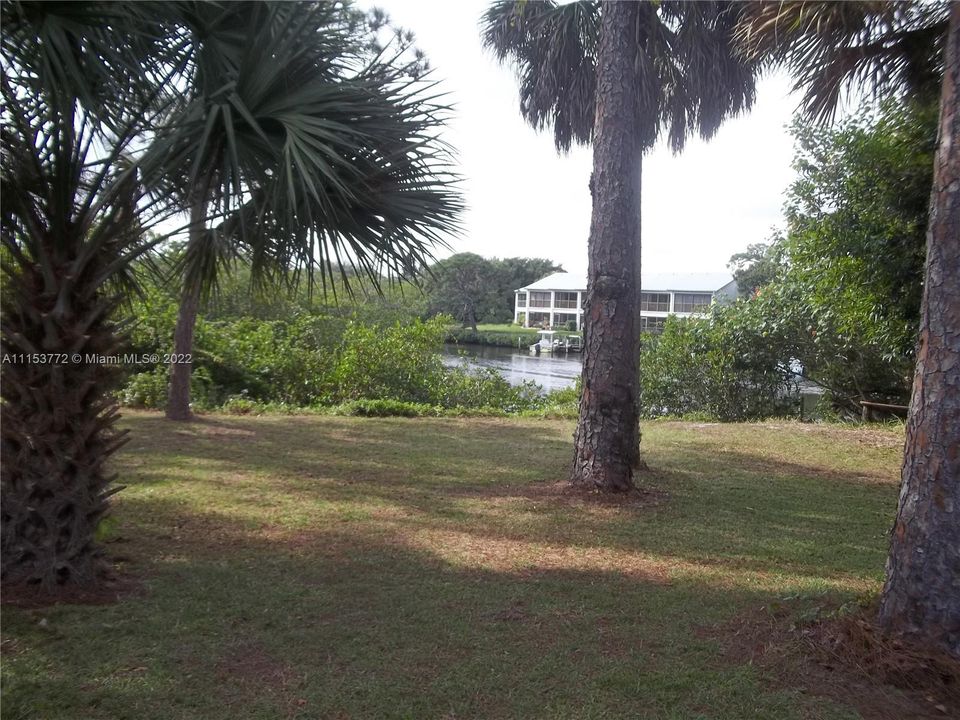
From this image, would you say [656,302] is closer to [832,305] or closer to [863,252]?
[832,305]

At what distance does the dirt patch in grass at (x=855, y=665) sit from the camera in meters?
3.53

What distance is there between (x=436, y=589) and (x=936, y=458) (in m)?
2.93

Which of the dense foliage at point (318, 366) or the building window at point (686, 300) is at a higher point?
the building window at point (686, 300)

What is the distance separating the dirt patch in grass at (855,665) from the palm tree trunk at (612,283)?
328cm

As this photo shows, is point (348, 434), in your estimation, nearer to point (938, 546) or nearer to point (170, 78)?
point (170, 78)

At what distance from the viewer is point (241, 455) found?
9086 mm

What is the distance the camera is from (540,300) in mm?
35312

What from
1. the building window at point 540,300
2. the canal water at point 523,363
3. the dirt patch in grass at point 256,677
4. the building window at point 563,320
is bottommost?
the dirt patch in grass at point 256,677

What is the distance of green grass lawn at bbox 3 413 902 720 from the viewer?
3.51 m

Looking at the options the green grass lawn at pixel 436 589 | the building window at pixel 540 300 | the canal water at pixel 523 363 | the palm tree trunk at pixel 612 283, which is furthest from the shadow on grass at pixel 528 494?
the building window at pixel 540 300

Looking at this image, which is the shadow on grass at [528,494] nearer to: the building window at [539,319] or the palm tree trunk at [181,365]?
the palm tree trunk at [181,365]

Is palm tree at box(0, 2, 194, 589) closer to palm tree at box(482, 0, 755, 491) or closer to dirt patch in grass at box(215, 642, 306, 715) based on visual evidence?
dirt patch in grass at box(215, 642, 306, 715)

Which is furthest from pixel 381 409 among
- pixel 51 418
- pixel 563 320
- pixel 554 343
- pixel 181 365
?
pixel 563 320

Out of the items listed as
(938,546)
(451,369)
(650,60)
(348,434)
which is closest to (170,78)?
(938,546)
